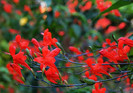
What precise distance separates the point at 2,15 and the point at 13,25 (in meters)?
0.43

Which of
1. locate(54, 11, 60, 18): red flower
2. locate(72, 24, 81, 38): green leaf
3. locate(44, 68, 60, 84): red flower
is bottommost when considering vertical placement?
locate(44, 68, 60, 84): red flower

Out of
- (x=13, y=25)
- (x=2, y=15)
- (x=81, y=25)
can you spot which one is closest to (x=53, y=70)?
(x=81, y=25)

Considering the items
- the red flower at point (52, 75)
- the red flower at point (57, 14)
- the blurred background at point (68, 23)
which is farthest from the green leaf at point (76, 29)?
the red flower at point (52, 75)

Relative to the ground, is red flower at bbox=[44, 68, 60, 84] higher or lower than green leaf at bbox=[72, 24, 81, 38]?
lower

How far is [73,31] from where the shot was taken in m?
2.35

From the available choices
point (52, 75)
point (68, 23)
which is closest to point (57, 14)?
point (68, 23)

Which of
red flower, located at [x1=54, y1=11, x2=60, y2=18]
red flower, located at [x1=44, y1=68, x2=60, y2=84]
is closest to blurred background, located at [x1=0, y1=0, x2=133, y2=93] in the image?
red flower, located at [x1=54, y1=11, x2=60, y2=18]

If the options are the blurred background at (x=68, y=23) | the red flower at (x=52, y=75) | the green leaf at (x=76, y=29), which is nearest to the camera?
the red flower at (x=52, y=75)

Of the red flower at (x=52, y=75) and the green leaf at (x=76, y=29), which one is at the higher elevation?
the green leaf at (x=76, y=29)

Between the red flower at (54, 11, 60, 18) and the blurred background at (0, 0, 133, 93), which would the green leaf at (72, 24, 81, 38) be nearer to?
the blurred background at (0, 0, 133, 93)

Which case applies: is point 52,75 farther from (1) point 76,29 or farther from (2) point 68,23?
(2) point 68,23

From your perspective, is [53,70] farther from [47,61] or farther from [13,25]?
[13,25]

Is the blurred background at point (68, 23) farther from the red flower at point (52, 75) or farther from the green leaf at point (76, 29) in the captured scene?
the red flower at point (52, 75)

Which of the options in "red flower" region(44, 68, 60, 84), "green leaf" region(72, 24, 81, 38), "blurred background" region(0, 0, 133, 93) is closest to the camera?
"red flower" region(44, 68, 60, 84)
